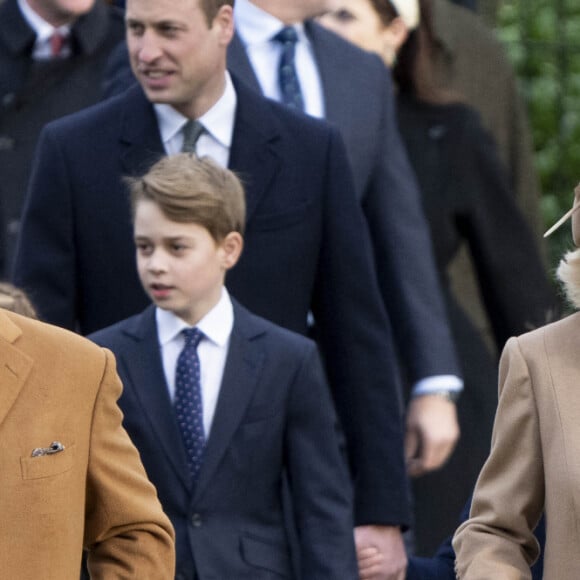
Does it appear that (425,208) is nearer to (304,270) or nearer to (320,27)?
(320,27)

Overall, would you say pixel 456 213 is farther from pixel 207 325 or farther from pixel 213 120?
pixel 207 325

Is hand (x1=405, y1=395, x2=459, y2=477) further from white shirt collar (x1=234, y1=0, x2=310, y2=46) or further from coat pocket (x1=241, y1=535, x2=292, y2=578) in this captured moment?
white shirt collar (x1=234, y1=0, x2=310, y2=46)

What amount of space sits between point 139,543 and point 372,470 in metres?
1.81

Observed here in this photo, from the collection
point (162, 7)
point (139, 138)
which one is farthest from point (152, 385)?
point (162, 7)

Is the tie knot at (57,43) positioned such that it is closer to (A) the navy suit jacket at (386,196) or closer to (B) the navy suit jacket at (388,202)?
(A) the navy suit jacket at (386,196)

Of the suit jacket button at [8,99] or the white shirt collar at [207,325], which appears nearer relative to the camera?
the white shirt collar at [207,325]

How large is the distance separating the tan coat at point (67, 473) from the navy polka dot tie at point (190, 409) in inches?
47.6

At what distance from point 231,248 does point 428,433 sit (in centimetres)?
93

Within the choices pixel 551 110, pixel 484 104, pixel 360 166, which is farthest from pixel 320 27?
pixel 551 110

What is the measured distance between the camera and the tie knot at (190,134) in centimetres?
608

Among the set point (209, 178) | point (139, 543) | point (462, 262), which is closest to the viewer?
point (139, 543)

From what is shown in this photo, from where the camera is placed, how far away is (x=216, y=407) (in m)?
5.73

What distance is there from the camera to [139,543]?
4438 millimetres

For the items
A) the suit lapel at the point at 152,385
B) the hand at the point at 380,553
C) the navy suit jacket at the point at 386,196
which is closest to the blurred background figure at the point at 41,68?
the navy suit jacket at the point at 386,196
